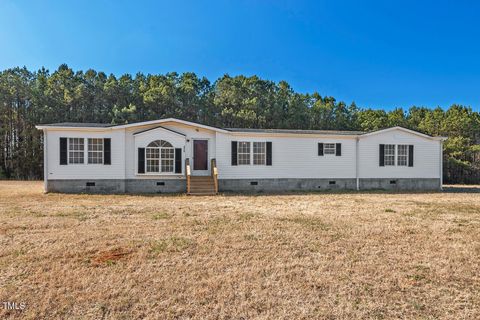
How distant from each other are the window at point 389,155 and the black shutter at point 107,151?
1431 cm

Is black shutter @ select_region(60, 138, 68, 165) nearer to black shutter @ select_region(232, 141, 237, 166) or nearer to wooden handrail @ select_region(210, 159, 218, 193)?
wooden handrail @ select_region(210, 159, 218, 193)

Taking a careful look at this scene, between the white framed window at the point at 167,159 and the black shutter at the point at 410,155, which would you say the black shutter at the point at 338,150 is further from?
the white framed window at the point at 167,159

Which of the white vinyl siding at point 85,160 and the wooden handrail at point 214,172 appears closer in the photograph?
the white vinyl siding at point 85,160

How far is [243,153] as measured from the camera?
14.3m

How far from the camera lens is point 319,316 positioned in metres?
2.58

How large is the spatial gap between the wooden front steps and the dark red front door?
2.21ft

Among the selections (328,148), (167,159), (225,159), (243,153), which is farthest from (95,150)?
(328,148)

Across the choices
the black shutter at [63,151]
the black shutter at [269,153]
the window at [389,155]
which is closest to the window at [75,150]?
the black shutter at [63,151]

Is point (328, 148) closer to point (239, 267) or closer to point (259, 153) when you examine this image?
point (259, 153)

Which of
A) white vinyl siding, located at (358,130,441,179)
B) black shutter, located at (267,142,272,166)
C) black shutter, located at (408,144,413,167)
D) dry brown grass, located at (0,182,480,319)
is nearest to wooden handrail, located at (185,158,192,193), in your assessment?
black shutter, located at (267,142,272,166)

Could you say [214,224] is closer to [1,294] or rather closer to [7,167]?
[1,294]

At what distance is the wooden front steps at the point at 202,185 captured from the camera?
41.6 ft

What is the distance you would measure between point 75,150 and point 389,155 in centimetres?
1601

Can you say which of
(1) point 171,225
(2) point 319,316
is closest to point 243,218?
(1) point 171,225
